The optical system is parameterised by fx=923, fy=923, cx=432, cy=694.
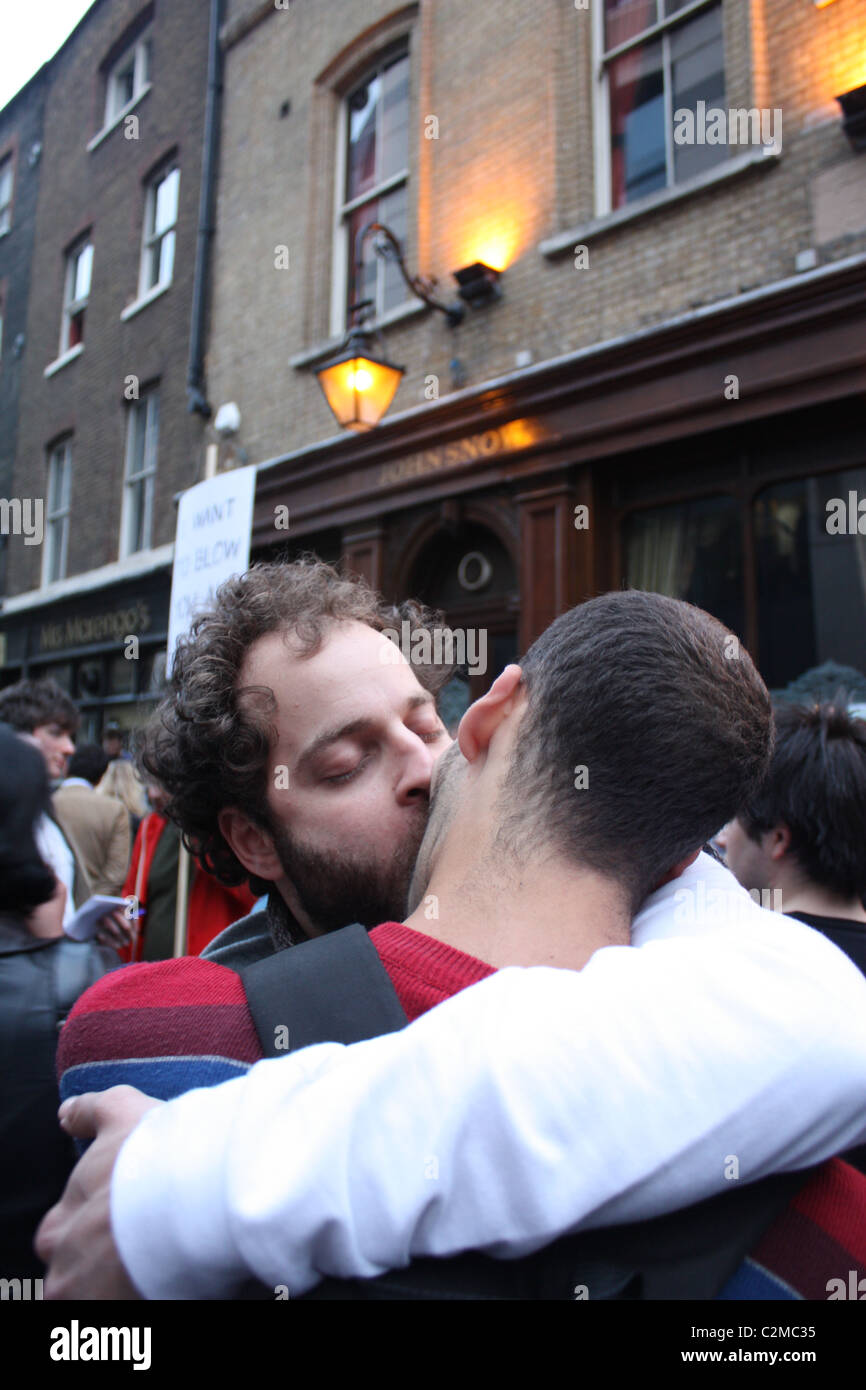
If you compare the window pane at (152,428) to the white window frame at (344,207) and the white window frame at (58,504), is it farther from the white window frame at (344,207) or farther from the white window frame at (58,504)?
the white window frame at (344,207)

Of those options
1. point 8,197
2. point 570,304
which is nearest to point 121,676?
point 570,304

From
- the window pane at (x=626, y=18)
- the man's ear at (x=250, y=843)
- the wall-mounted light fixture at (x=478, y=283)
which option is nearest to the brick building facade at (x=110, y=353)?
the wall-mounted light fixture at (x=478, y=283)

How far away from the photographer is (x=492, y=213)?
6.85m

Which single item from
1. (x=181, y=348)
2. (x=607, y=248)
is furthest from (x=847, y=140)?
(x=181, y=348)

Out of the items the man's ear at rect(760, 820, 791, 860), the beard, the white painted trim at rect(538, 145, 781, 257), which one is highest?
the white painted trim at rect(538, 145, 781, 257)

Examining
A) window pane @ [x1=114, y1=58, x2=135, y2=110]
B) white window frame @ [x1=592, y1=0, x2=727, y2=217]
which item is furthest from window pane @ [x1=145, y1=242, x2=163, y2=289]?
white window frame @ [x1=592, y1=0, x2=727, y2=217]

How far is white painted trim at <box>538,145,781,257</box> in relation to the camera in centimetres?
536

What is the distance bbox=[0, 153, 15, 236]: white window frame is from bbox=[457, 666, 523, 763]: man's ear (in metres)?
16.4

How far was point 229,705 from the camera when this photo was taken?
5.51 feet

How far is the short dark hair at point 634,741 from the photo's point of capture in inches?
40.4

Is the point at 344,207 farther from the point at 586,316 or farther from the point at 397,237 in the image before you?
the point at 586,316

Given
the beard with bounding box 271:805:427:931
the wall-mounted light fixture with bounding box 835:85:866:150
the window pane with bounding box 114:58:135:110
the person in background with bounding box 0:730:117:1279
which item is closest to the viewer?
the beard with bounding box 271:805:427:931

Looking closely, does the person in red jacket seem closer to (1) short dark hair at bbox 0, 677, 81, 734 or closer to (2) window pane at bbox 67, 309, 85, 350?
(1) short dark hair at bbox 0, 677, 81, 734

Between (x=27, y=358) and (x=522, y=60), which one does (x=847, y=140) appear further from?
(x=27, y=358)
